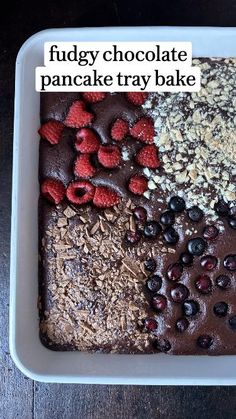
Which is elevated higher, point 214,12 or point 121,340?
point 214,12

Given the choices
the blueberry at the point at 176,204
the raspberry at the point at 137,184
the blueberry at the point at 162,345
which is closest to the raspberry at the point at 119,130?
the raspberry at the point at 137,184

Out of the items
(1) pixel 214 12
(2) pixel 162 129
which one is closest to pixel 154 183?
(2) pixel 162 129

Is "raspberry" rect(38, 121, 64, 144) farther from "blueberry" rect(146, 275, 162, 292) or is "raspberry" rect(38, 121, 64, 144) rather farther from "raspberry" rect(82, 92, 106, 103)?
"blueberry" rect(146, 275, 162, 292)

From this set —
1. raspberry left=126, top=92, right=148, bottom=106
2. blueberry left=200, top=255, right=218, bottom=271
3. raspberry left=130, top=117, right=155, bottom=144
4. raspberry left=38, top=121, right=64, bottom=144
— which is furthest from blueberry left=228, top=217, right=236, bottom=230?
raspberry left=38, top=121, right=64, bottom=144

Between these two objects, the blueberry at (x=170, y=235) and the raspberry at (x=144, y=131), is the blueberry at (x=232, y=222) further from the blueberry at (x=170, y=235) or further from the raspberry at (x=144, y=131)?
the raspberry at (x=144, y=131)

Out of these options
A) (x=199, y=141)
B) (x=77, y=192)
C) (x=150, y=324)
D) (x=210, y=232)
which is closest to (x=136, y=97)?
(x=199, y=141)

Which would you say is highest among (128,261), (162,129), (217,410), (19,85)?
(19,85)

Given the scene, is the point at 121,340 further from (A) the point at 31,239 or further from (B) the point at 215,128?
(B) the point at 215,128
